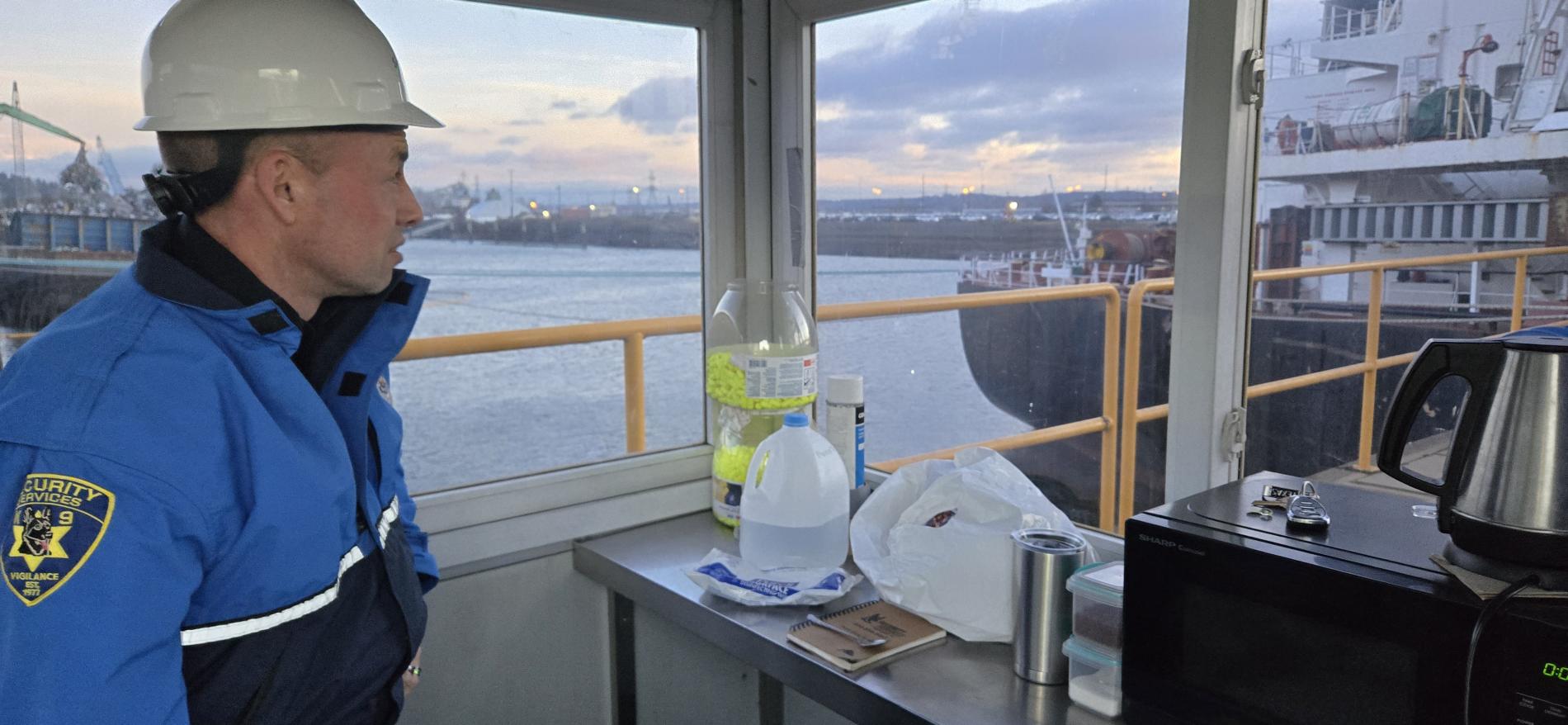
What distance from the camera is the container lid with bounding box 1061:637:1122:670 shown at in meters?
1.25

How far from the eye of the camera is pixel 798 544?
1.79 m

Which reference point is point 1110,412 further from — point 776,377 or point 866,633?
point 866,633

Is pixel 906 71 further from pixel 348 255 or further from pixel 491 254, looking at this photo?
pixel 348 255

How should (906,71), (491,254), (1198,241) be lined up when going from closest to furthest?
(1198,241) < (906,71) < (491,254)

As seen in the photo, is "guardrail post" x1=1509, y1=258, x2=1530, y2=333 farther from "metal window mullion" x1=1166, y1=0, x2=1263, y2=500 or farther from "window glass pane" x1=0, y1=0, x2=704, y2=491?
"window glass pane" x1=0, y1=0, x2=704, y2=491

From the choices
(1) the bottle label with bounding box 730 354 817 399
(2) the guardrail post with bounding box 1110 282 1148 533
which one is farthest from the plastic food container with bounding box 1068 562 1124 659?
(1) the bottle label with bounding box 730 354 817 399

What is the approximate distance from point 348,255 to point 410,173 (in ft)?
2.83

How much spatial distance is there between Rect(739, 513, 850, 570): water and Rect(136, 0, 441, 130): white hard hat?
95cm

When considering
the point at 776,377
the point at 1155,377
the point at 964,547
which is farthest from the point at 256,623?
the point at 1155,377

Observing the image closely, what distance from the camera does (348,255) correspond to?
1.20 meters

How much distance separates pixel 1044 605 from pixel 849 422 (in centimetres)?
69

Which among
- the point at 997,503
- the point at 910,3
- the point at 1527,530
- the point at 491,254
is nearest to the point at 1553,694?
the point at 1527,530

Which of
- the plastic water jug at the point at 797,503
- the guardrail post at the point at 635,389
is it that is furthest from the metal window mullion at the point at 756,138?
the plastic water jug at the point at 797,503

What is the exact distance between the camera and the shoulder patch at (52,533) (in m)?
0.88
